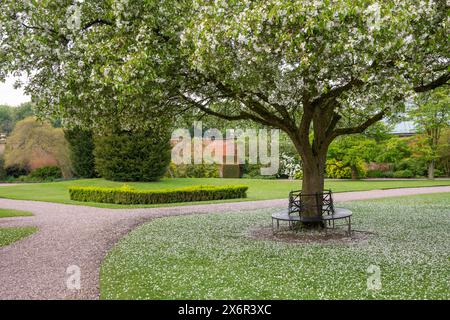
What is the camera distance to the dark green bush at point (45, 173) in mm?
44625

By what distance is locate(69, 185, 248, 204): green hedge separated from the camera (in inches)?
926

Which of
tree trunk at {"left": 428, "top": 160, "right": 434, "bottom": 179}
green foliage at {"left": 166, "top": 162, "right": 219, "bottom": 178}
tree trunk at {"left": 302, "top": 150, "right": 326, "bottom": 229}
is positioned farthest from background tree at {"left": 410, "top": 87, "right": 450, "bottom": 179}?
tree trunk at {"left": 302, "top": 150, "right": 326, "bottom": 229}

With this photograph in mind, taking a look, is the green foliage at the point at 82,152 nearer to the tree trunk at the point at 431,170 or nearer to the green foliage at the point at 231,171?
the green foliage at the point at 231,171

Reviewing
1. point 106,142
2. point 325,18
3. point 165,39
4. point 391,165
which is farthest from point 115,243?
point 391,165

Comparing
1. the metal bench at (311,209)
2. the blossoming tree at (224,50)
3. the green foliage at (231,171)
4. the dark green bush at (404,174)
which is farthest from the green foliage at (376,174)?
the blossoming tree at (224,50)

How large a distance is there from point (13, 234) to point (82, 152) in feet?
82.4

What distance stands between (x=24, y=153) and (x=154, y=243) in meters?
34.0

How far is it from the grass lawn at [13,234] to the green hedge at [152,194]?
8.54 m

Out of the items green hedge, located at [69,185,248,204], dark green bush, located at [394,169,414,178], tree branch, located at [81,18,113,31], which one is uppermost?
tree branch, located at [81,18,113,31]

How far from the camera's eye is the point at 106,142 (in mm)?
33219

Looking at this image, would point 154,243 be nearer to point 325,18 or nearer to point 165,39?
point 165,39

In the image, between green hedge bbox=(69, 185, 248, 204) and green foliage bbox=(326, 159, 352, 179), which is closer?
green hedge bbox=(69, 185, 248, 204)

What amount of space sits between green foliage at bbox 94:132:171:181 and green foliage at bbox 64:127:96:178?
3.49 metres

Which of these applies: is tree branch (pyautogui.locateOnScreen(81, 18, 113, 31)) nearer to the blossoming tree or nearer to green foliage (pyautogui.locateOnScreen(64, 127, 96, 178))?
the blossoming tree
